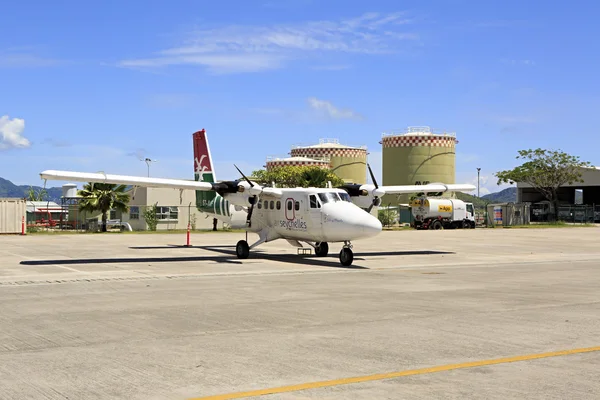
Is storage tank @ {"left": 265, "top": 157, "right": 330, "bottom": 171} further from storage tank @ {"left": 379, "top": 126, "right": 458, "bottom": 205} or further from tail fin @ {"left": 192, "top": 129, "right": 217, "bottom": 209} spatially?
tail fin @ {"left": 192, "top": 129, "right": 217, "bottom": 209}

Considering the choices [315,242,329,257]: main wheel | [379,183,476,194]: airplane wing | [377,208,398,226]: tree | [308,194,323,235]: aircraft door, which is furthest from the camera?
[377,208,398,226]: tree


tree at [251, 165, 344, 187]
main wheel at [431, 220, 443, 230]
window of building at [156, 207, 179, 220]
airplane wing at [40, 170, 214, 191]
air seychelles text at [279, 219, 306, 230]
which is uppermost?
tree at [251, 165, 344, 187]

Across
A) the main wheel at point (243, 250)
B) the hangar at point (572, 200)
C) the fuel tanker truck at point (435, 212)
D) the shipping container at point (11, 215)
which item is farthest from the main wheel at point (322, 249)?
the hangar at point (572, 200)

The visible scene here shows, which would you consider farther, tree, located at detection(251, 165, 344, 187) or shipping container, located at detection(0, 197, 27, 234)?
tree, located at detection(251, 165, 344, 187)

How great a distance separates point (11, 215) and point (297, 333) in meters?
41.9

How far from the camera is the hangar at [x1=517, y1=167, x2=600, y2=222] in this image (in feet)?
282

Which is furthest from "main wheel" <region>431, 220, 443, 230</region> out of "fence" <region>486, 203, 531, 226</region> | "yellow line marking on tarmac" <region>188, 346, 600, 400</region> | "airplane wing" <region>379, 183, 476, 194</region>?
"yellow line marking on tarmac" <region>188, 346, 600, 400</region>

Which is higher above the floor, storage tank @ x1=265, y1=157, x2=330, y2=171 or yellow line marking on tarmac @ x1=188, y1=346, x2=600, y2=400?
storage tank @ x1=265, y1=157, x2=330, y2=171

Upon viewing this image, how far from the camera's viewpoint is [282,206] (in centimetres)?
2819

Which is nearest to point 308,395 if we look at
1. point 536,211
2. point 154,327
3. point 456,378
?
point 456,378

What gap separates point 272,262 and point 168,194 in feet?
132

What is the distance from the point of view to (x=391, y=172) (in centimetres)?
11025

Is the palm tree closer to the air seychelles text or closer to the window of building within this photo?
the window of building

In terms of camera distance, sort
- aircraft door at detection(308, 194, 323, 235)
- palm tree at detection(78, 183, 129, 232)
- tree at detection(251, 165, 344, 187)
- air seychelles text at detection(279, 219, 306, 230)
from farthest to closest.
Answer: tree at detection(251, 165, 344, 187) < palm tree at detection(78, 183, 129, 232) < air seychelles text at detection(279, 219, 306, 230) < aircraft door at detection(308, 194, 323, 235)
